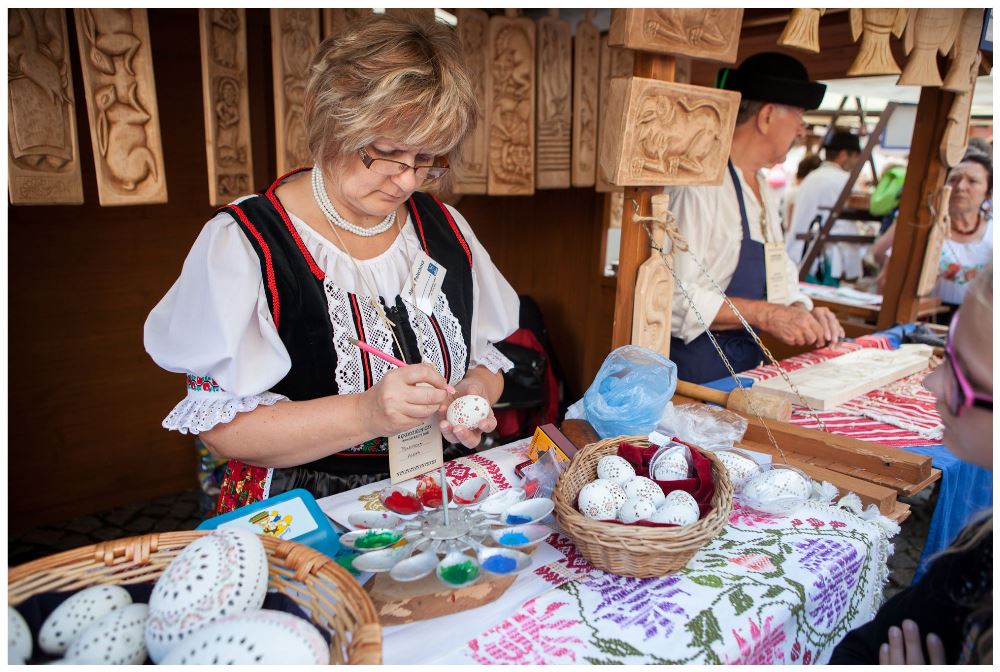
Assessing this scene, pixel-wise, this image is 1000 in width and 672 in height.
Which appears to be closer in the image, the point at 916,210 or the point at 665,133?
the point at 665,133

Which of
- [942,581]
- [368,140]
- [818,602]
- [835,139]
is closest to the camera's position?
[942,581]

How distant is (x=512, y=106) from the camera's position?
97.0 inches

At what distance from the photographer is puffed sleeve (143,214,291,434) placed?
126 cm

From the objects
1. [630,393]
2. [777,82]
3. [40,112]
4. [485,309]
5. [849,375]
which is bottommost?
[849,375]

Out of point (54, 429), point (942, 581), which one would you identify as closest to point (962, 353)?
point (942, 581)

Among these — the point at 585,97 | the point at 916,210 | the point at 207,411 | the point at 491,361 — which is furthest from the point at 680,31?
the point at 916,210

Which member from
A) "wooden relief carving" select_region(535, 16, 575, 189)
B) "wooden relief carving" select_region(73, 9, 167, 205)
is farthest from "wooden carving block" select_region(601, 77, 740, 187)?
"wooden relief carving" select_region(73, 9, 167, 205)

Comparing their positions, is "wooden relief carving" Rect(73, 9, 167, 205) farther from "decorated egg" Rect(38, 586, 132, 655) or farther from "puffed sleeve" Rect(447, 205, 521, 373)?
"decorated egg" Rect(38, 586, 132, 655)

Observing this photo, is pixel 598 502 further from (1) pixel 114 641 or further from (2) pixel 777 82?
(2) pixel 777 82

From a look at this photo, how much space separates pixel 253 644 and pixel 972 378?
3.11 feet

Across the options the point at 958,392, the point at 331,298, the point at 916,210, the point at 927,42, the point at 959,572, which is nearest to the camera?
the point at 958,392

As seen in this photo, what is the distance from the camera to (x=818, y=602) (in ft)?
3.95

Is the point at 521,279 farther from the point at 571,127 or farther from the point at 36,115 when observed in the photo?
the point at 36,115

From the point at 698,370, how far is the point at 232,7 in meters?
1.92
